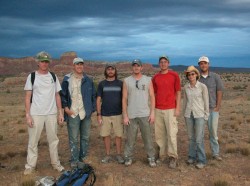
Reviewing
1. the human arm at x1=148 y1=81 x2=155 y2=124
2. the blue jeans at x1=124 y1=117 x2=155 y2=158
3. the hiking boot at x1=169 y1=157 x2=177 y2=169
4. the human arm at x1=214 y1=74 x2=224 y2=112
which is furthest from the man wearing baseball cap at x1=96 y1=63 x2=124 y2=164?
the human arm at x1=214 y1=74 x2=224 y2=112

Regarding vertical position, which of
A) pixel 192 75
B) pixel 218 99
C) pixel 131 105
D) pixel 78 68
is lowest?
pixel 131 105

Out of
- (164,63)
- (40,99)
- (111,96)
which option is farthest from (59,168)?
(164,63)

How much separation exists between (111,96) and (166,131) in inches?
56.5

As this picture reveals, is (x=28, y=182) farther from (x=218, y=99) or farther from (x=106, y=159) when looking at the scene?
(x=218, y=99)

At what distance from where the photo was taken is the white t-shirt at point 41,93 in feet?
22.2

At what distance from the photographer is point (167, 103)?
734cm

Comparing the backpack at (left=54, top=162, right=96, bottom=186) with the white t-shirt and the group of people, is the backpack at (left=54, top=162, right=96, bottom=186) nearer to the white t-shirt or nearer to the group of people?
the group of people

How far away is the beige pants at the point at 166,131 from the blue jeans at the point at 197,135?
301mm

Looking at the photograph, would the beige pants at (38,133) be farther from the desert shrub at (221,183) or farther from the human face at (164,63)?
the desert shrub at (221,183)

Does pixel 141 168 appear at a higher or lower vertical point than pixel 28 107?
lower

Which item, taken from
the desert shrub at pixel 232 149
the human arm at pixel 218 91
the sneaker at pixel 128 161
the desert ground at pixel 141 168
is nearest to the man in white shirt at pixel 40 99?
the desert ground at pixel 141 168

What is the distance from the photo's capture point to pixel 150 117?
23.9ft

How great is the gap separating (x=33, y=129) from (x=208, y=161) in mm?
3910

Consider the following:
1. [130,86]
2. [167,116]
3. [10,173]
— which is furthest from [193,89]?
[10,173]
